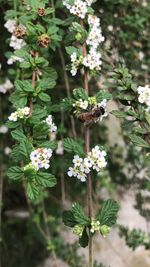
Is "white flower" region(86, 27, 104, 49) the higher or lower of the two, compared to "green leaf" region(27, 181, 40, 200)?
higher

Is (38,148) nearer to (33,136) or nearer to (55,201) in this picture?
(33,136)

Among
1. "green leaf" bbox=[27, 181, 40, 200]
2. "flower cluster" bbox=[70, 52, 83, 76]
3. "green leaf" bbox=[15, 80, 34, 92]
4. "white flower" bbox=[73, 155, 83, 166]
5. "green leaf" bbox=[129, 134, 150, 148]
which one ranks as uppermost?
"flower cluster" bbox=[70, 52, 83, 76]

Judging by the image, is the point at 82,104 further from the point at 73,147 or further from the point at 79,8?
the point at 79,8

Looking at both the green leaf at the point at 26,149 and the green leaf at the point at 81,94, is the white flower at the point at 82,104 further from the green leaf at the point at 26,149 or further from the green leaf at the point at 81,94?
the green leaf at the point at 26,149

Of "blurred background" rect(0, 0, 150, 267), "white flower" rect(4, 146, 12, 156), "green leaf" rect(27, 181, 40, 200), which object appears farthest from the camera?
"white flower" rect(4, 146, 12, 156)

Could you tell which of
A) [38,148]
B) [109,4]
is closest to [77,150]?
[38,148]

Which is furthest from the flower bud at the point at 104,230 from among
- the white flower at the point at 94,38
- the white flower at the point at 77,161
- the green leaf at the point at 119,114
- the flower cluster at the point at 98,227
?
the white flower at the point at 94,38

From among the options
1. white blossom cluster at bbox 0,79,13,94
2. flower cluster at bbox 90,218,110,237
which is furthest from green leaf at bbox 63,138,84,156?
white blossom cluster at bbox 0,79,13,94

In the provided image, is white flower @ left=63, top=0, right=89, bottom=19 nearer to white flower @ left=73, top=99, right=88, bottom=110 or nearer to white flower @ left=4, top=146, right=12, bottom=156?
white flower @ left=73, top=99, right=88, bottom=110
